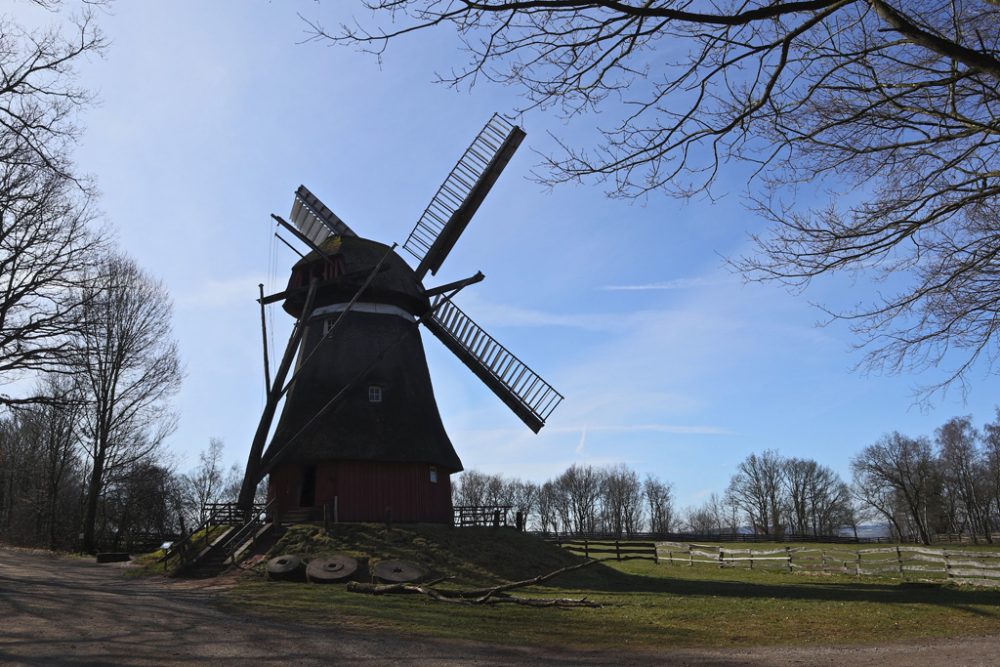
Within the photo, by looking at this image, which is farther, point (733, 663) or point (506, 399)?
point (506, 399)

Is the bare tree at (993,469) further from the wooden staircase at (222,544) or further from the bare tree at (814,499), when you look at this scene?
the wooden staircase at (222,544)

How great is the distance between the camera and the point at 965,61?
5.48 metres

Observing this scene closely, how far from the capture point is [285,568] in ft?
56.5

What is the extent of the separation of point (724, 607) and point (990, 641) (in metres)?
5.27

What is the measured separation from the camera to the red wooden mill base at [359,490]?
830 inches

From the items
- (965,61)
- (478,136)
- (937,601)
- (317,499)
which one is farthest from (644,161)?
(478,136)

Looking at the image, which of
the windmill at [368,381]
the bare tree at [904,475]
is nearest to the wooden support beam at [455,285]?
the windmill at [368,381]

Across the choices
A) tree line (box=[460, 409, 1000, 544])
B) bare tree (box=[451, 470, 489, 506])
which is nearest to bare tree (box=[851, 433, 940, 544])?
tree line (box=[460, 409, 1000, 544])

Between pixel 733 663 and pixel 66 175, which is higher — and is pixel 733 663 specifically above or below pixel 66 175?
below

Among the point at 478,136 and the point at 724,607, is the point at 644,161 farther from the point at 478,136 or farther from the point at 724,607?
the point at 478,136

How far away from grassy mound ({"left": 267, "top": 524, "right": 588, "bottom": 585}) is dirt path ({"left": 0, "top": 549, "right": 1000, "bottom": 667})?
6318mm

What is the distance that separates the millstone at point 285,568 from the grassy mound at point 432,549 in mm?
548

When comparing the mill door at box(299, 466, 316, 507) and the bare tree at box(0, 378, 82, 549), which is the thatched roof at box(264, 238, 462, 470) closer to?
the mill door at box(299, 466, 316, 507)

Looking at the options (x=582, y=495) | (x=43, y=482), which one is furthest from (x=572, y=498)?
(x=43, y=482)
